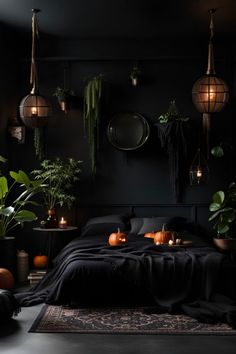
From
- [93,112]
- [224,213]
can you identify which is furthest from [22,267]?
[224,213]

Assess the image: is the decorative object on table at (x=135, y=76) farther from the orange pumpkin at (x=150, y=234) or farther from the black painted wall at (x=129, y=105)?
the orange pumpkin at (x=150, y=234)

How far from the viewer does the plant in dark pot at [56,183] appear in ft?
24.5

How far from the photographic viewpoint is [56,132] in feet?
26.2

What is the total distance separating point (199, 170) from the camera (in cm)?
769

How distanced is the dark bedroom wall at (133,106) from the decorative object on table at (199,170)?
0.11 meters

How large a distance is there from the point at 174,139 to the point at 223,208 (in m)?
1.07

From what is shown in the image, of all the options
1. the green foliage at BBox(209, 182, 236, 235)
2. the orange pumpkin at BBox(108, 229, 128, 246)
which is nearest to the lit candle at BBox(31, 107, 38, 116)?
the orange pumpkin at BBox(108, 229, 128, 246)

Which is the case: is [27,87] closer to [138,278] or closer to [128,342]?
[138,278]

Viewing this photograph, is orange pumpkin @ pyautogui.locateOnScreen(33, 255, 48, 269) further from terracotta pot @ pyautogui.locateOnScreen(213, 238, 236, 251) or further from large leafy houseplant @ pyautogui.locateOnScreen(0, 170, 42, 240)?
terracotta pot @ pyautogui.locateOnScreen(213, 238, 236, 251)

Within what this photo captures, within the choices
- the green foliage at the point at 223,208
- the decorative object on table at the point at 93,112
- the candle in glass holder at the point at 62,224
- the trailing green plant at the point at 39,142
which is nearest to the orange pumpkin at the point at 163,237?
the green foliage at the point at 223,208

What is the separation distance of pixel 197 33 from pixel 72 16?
173 centimetres

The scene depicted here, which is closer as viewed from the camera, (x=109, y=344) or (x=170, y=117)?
(x=109, y=344)

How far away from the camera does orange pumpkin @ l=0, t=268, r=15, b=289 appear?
20.6ft

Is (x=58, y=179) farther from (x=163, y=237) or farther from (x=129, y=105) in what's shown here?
(x=163, y=237)
